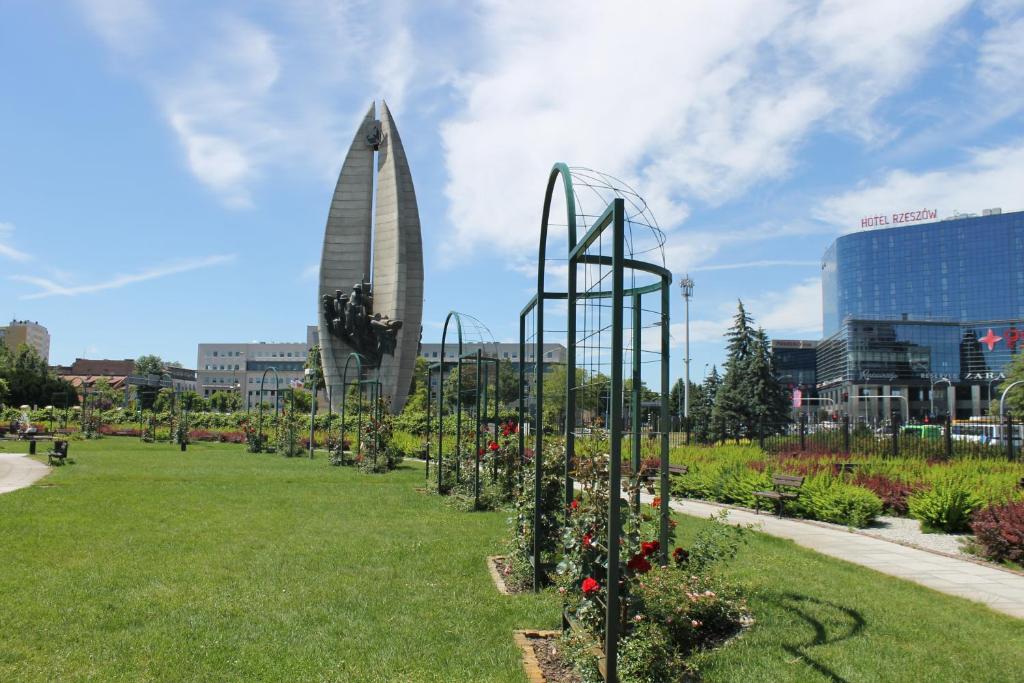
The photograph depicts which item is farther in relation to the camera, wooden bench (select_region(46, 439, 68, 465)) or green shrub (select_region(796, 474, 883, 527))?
wooden bench (select_region(46, 439, 68, 465))

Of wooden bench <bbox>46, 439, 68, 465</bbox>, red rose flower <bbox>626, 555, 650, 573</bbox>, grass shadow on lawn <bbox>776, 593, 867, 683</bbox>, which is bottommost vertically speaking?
grass shadow on lawn <bbox>776, 593, 867, 683</bbox>

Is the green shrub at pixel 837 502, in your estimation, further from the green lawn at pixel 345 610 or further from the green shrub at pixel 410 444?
the green shrub at pixel 410 444

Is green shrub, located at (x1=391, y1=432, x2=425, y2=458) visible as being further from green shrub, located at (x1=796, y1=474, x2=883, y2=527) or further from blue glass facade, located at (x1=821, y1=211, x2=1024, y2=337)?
blue glass facade, located at (x1=821, y1=211, x2=1024, y2=337)

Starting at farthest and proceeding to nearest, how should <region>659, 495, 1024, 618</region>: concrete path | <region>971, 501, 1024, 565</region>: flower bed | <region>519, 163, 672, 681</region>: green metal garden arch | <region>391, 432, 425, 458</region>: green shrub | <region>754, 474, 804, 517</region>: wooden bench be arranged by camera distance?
<region>391, 432, 425, 458</region>: green shrub → <region>754, 474, 804, 517</region>: wooden bench → <region>971, 501, 1024, 565</region>: flower bed → <region>659, 495, 1024, 618</region>: concrete path → <region>519, 163, 672, 681</region>: green metal garden arch

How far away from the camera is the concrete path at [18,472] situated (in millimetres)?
15993

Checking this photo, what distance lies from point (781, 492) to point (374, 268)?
3343 cm

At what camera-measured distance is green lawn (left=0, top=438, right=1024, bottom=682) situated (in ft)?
16.7

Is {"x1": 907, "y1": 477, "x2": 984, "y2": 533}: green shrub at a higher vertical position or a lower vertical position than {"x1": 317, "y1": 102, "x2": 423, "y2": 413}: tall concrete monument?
lower

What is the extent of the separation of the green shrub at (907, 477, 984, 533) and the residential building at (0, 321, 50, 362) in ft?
404

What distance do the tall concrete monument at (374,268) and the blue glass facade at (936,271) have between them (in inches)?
4479

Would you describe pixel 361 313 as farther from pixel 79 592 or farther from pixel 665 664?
pixel 665 664

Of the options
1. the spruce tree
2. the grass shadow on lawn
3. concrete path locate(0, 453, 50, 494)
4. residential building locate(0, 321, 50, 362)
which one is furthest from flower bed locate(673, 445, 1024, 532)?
residential building locate(0, 321, 50, 362)

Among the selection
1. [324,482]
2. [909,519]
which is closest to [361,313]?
[324,482]

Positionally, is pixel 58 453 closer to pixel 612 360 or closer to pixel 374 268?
pixel 612 360
